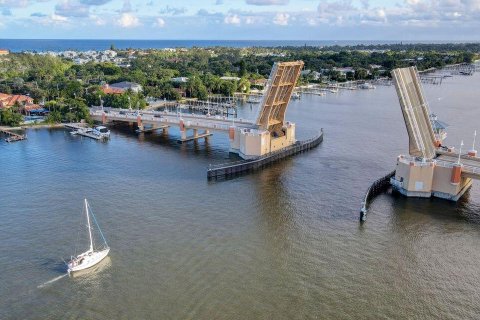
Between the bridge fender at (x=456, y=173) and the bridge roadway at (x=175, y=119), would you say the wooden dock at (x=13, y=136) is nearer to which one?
the bridge roadway at (x=175, y=119)

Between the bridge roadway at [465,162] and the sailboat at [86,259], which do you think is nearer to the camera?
the sailboat at [86,259]

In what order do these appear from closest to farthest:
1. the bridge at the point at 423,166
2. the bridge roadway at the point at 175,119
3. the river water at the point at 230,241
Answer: the river water at the point at 230,241, the bridge at the point at 423,166, the bridge roadway at the point at 175,119

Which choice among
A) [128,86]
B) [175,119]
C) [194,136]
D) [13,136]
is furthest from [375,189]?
[128,86]

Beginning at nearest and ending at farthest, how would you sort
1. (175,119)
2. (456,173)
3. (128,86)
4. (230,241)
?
(230,241)
(456,173)
(175,119)
(128,86)

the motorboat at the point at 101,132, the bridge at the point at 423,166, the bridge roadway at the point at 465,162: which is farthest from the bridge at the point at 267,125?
the bridge roadway at the point at 465,162

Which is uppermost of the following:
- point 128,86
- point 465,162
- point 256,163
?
point 128,86

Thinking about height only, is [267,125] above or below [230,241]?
above

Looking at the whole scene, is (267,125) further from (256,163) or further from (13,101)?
(13,101)

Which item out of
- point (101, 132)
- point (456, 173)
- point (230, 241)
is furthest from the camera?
point (101, 132)
